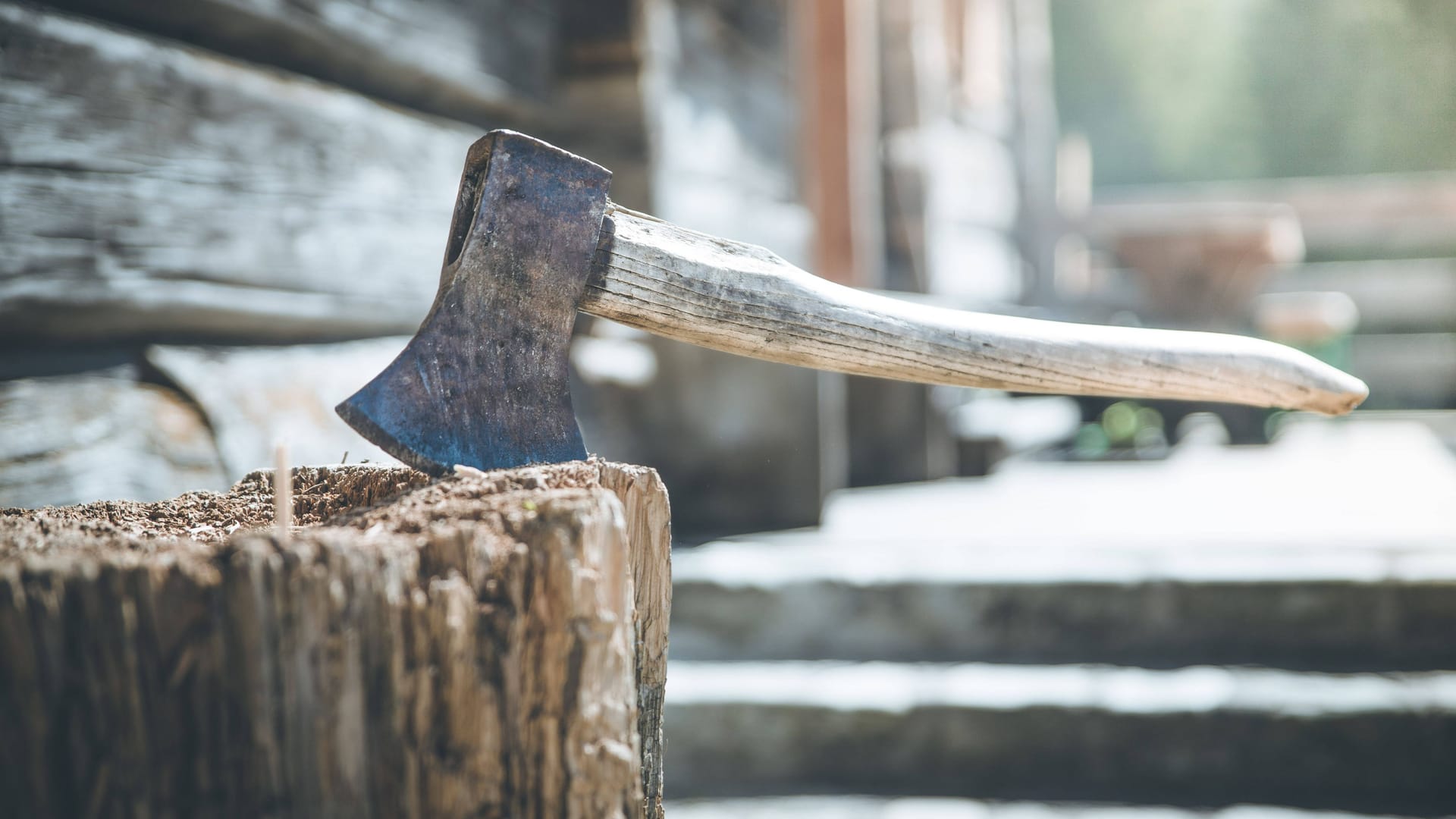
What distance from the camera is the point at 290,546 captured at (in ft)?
2.24

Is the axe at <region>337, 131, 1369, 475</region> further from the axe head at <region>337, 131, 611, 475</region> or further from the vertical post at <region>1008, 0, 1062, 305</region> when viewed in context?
the vertical post at <region>1008, 0, 1062, 305</region>

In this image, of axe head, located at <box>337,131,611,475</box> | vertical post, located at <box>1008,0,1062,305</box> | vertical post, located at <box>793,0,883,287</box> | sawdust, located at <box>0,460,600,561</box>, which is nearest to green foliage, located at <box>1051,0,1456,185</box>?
vertical post, located at <box>1008,0,1062,305</box>

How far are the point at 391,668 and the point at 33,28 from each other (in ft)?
3.41

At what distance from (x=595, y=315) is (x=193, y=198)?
2.61 ft

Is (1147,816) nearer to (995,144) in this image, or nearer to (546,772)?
(546,772)

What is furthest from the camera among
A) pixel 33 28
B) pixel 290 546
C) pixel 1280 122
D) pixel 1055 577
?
pixel 1280 122

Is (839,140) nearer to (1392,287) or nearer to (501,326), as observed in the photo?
(501,326)

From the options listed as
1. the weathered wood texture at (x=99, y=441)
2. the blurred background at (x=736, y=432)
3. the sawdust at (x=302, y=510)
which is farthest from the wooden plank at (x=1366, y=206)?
the sawdust at (x=302, y=510)

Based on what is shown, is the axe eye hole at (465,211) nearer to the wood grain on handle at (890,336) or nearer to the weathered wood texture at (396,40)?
the wood grain on handle at (890,336)

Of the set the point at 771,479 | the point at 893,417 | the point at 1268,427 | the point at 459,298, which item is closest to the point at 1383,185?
the point at 1268,427

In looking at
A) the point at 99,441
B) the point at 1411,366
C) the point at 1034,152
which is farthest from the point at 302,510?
the point at 1411,366

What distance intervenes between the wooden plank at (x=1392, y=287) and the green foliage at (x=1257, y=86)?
4713 millimetres

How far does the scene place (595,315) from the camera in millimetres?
1015

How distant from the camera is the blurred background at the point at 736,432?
1336mm
